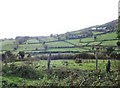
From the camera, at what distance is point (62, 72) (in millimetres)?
20969

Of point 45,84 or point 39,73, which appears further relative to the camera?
point 39,73

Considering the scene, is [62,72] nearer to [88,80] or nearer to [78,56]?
[88,80]

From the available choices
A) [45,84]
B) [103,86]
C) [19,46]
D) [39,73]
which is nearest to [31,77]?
[39,73]

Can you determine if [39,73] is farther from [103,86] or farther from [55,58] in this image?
[55,58]

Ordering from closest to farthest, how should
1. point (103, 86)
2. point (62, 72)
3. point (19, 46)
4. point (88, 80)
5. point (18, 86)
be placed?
point (103, 86) < point (88, 80) < point (18, 86) < point (62, 72) < point (19, 46)

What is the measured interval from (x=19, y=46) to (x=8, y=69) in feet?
110

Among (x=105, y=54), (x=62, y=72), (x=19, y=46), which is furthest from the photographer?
(x=19, y=46)

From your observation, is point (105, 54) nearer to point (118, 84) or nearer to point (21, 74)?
point (21, 74)

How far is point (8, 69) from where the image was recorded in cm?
2264

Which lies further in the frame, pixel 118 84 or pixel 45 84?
pixel 45 84

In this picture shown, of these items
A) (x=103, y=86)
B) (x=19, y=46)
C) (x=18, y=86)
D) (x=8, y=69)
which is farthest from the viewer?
(x=19, y=46)

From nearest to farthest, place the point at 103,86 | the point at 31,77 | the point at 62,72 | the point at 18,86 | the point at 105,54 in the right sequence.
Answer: the point at 103,86 → the point at 18,86 → the point at 31,77 → the point at 62,72 → the point at 105,54

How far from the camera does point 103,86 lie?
1172 centimetres

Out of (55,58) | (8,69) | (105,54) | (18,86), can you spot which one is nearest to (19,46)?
(55,58)
